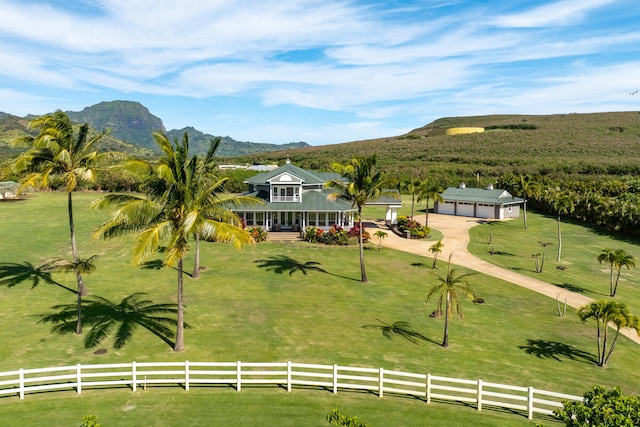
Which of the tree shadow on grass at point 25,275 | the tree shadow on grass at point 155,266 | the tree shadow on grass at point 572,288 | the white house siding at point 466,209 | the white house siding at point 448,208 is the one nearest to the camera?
the tree shadow on grass at point 25,275

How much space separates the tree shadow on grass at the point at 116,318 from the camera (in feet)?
69.0

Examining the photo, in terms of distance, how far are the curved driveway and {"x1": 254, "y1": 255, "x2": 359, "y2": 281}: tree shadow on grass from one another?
11901mm

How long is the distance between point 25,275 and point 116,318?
483 inches

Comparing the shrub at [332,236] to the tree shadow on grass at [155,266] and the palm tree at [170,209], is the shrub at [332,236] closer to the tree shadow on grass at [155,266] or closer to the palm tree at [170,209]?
the tree shadow on grass at [155,266]

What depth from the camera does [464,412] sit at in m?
15.2

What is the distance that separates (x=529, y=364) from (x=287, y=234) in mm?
31795

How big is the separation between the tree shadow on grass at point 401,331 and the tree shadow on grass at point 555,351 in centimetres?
544

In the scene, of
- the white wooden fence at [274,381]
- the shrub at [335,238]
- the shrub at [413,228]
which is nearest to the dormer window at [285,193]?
the shrub at [335,238]

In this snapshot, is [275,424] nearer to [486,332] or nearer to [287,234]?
[486,332]

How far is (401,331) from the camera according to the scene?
76.1ft

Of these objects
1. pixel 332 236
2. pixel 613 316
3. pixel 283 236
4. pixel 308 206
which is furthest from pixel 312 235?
pixel 613 316

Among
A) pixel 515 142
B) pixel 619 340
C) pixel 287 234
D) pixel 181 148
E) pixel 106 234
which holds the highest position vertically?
pixel 515 142

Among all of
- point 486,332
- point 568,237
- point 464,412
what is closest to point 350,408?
point 464,412

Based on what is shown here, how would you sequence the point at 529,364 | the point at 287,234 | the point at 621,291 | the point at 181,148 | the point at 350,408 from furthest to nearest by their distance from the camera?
the point at 287,234, the point at 621,291, the point at 529,364, the point at 181,148, the point at 350,408
